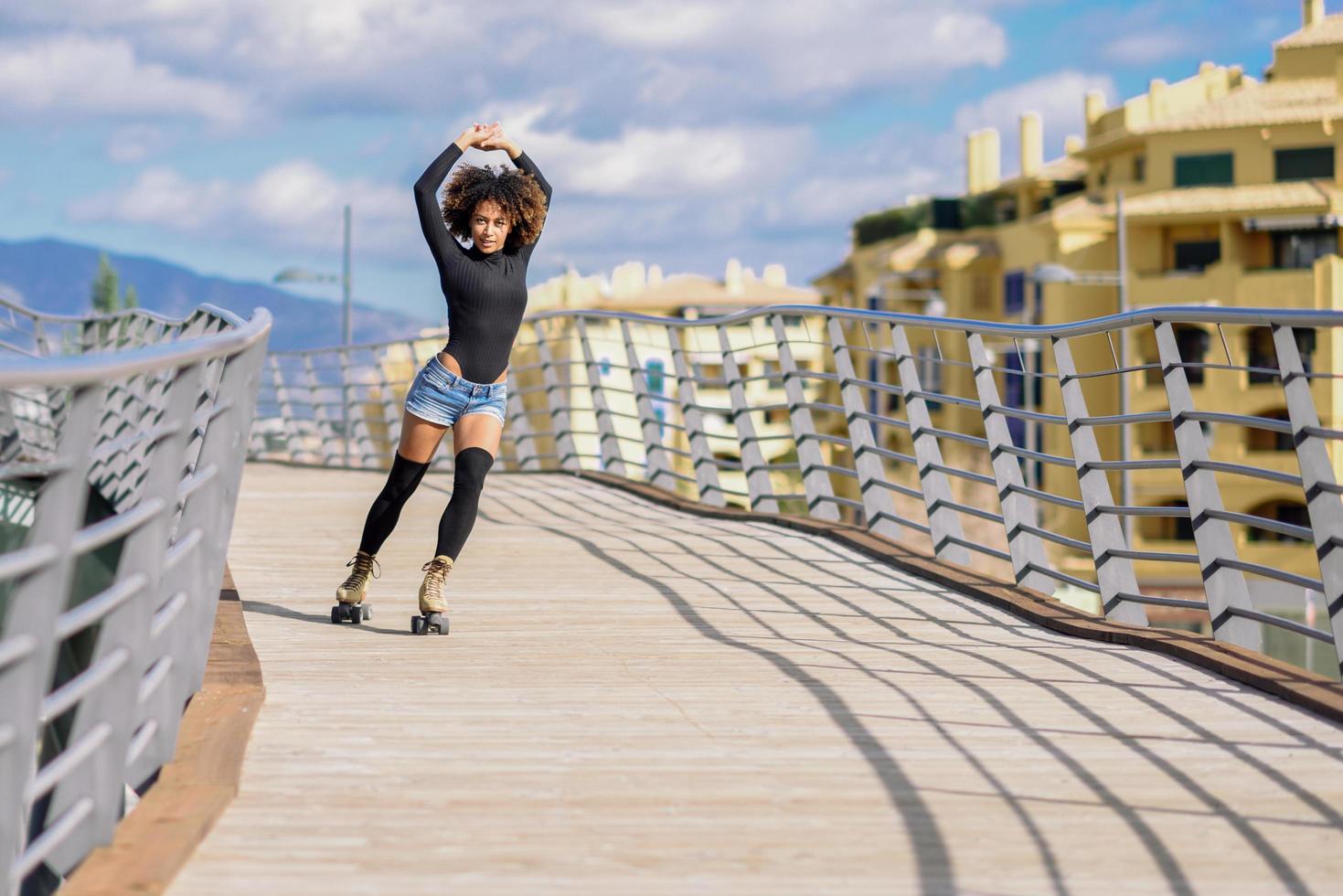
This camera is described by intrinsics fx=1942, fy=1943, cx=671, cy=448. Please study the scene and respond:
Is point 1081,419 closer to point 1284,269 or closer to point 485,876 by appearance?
point 485,876

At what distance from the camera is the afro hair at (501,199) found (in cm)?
707

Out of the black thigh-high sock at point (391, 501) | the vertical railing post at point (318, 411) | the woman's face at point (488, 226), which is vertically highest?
the woman's face at point (488, 226)

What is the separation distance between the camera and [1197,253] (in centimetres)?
5991

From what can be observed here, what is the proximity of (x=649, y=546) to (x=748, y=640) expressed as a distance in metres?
3.48

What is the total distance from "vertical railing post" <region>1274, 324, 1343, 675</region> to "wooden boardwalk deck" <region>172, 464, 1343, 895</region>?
1.41 feet

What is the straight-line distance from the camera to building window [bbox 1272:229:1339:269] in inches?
2237

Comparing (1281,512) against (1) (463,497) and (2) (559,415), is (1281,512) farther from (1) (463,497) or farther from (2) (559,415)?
(1) (463,497)

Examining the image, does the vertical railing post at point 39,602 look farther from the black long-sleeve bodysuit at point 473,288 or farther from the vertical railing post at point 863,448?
the vertical railing post at point 863,448

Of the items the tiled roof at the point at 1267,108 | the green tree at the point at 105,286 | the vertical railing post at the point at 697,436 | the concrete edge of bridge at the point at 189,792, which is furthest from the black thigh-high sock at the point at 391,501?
the green tree at the point at 105,286

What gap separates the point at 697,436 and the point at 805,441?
2.19 meters

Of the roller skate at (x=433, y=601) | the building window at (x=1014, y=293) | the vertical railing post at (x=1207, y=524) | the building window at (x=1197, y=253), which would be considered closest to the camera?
the vertical railing post at (x=1207, y=524)

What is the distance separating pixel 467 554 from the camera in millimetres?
10203

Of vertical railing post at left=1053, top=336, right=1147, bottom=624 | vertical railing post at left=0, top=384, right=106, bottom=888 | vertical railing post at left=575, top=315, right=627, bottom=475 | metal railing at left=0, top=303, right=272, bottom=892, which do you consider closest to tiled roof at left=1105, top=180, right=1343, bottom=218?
vertical railing post at left=575, top=315, right=627, bottom=475

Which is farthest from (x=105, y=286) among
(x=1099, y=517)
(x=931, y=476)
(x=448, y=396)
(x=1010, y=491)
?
(x=1099, y=517)
